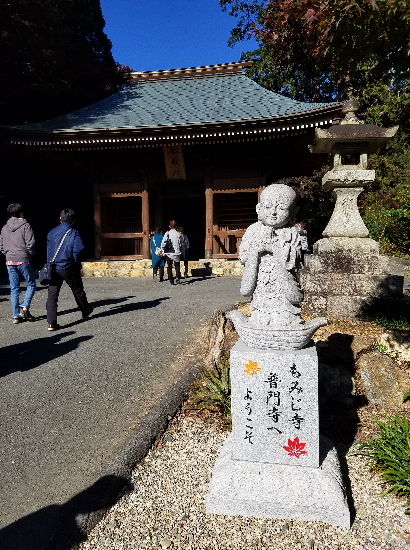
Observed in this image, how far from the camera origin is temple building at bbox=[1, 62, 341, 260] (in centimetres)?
968

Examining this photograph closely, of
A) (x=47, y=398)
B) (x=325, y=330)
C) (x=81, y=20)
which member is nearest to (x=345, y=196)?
(x=325, y=330)

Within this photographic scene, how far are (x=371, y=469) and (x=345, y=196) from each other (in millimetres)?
3734

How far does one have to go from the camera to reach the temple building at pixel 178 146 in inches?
381

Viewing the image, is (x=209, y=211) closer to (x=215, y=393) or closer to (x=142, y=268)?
(x=142, y=268)

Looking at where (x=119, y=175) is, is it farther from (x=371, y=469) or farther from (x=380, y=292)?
(x=371, y=469)

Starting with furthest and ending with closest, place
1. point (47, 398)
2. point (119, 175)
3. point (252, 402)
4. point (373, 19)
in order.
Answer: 1. point (119, 175)
2. point (47, 398)
3. point (373, 19)
4. point (252, 402)

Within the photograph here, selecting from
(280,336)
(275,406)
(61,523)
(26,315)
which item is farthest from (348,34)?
(26,315)

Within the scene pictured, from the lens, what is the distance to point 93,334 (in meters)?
5.07

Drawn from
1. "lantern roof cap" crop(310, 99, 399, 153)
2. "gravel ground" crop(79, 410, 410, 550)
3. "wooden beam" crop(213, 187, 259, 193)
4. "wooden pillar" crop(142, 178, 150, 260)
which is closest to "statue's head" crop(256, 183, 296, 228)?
"gravel ground" crop(79, 410, 410, 550)

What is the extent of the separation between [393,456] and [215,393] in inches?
58.0

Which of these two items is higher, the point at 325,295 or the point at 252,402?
the point at 325,295

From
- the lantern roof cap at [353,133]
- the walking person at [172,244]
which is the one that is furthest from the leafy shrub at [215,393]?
the walking person at [172,244]

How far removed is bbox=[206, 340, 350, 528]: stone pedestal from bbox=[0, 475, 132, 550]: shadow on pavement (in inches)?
25.9

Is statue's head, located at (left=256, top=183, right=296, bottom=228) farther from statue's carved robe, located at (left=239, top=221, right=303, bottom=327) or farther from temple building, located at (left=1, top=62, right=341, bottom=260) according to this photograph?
temple building, located at (left=1, top=62, right=341, bottom=260)
